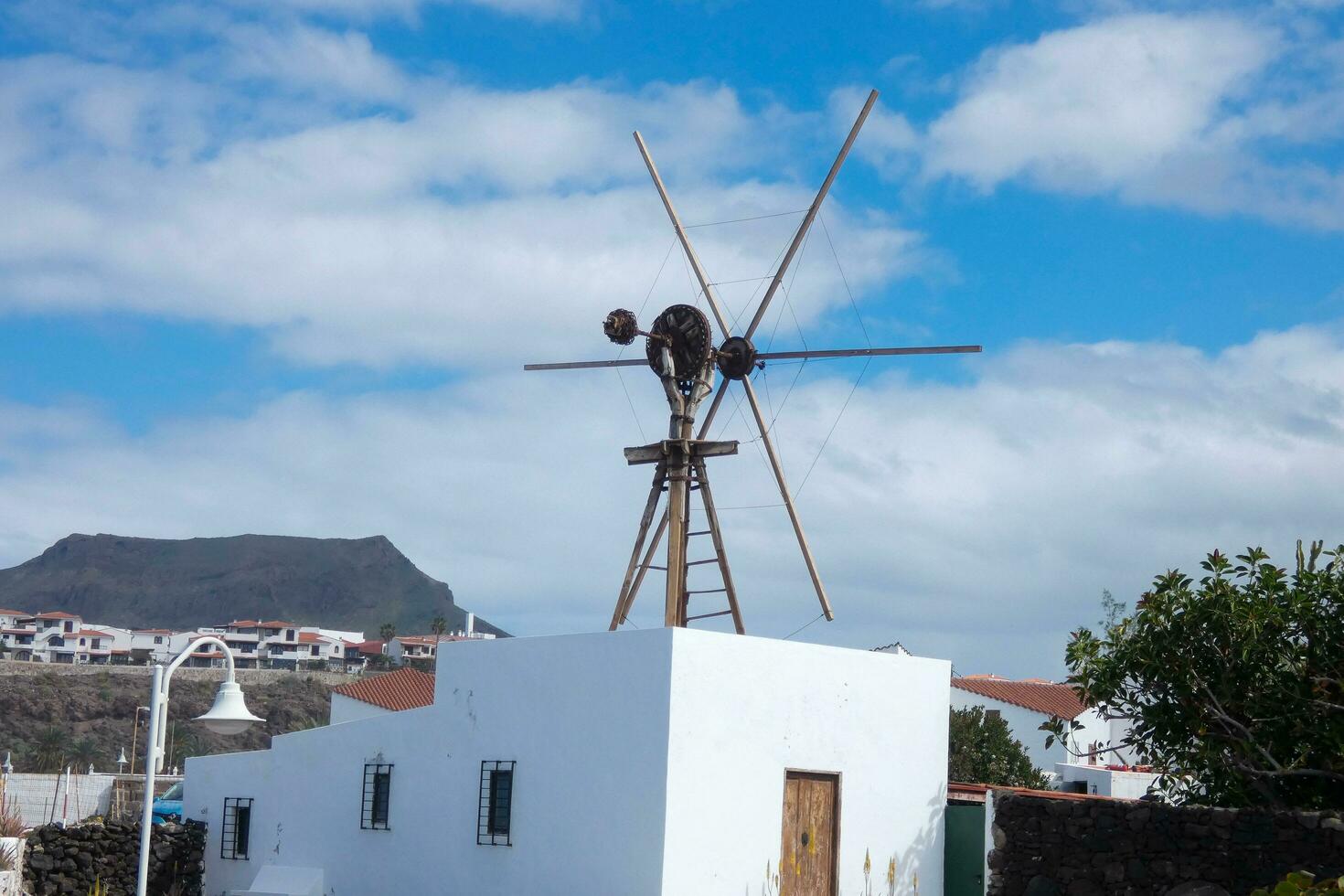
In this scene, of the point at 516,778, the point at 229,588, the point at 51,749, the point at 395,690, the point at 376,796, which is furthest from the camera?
the point at 229,588

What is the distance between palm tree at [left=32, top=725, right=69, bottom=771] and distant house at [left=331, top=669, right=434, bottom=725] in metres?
30.9

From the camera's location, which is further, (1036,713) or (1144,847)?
(1036,713)

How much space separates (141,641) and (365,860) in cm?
11463

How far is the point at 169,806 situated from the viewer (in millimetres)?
25484

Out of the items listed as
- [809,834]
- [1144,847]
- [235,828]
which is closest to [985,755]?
[809,834]

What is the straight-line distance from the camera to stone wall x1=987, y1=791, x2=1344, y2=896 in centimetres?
1391

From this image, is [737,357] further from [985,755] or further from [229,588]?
[229,588]

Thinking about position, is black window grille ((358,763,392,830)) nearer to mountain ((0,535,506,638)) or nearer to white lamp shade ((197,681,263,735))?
white lamp shade ((197,681,263,735))

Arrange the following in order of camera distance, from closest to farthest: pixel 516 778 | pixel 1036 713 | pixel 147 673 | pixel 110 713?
pixel 516 778
pixel 1036 713
pixel 110 713
pixel 147 673

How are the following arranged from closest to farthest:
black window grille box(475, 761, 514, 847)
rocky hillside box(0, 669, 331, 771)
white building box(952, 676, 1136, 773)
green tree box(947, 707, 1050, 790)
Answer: black window grille box(475, 761, 514, 847) < green tree box(947, 707, 1050, 790) < white building box(952, 676, 1136, 773) < rocky hillside box(0, 669, 331, 771)

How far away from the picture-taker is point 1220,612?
15.9 metres

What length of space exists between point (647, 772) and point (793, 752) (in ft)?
5.91

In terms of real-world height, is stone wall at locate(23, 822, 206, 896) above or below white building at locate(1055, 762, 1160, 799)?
below

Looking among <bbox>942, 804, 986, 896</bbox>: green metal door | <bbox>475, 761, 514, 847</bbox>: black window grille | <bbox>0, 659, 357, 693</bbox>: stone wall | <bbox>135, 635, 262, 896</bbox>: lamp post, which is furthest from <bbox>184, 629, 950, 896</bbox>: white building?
<bbox>0, 659, 357, 693</bbox>: stone wall
